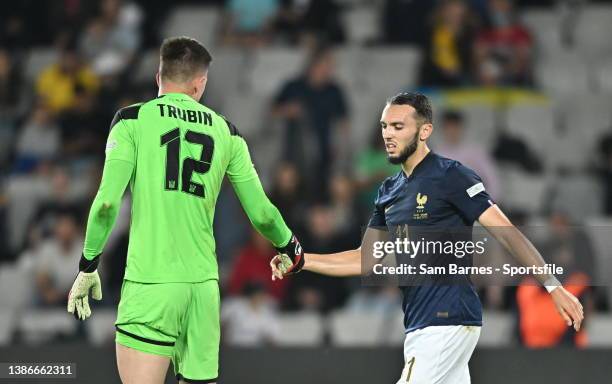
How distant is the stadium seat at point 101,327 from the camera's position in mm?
10641

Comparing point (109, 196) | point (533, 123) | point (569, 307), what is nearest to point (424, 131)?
point (569, 307)

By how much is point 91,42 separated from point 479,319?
27.1 ft

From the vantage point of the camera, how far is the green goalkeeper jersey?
5617 mm

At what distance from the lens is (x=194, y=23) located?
46.1 feet

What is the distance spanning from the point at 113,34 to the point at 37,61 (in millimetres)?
1076

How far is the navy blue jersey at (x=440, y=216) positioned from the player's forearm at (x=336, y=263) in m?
0.50

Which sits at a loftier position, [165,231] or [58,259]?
[58,259]

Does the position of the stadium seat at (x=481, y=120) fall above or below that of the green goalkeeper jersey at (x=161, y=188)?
above

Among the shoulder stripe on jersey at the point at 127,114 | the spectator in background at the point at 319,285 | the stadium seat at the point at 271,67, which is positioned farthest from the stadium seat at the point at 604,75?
the shoulder stripe on jersey at the point at 127,114

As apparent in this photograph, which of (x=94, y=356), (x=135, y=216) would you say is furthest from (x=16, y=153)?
(x=135, y=216)

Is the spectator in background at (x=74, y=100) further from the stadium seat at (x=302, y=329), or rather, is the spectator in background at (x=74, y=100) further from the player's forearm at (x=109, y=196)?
the player's forearm at (x=109, y=196)

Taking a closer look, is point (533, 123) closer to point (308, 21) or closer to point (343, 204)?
point (343, 204)

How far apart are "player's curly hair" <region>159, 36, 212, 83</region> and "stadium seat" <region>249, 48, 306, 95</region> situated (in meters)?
7.37

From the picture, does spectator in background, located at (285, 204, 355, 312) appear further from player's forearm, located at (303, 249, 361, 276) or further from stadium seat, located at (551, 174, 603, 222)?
player's forearm, located at (303, 249, 361, 276)
